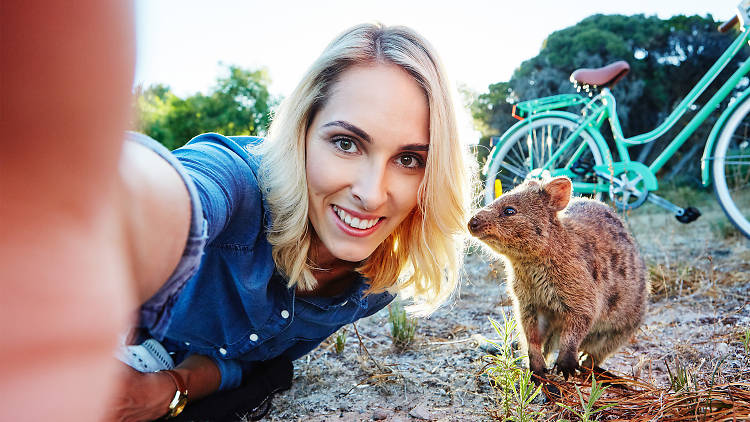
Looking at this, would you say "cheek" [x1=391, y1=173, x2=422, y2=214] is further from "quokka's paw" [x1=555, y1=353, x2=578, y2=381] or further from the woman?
"quokka's paw" [x1=555, y1=353, x2=578, y2=381]

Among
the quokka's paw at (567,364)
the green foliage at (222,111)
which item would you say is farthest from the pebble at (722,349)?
the green foliage at (222,111)

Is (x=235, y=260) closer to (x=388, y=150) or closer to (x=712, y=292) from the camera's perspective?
(x=388, y=150)

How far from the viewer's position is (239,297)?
2043 millimetres

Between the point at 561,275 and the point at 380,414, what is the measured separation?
0.89m

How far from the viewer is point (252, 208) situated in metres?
1.83

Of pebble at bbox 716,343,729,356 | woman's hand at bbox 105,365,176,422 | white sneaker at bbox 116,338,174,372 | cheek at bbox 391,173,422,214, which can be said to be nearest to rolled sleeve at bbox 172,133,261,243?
cheek at bbox 391,173,422,214

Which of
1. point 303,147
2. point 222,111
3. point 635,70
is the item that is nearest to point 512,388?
point 303,147

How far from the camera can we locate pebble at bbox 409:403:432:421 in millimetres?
1883

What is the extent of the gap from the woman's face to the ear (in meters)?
0.59

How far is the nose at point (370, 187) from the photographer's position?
1.70 m

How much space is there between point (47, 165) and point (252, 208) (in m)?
1.43

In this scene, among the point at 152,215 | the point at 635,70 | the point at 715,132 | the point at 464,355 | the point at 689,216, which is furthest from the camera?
the point at 635,70

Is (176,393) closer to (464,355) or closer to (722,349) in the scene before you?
(464,355)

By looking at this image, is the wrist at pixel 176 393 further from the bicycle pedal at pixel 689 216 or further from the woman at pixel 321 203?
the bicycle pedal at pixel 689 216
